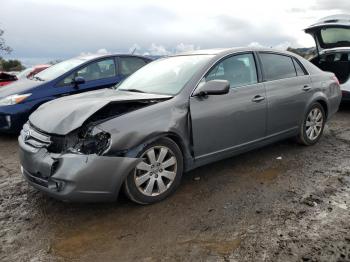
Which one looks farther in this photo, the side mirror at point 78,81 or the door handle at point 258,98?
the side mirror at point 78,81

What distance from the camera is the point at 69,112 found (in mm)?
3678

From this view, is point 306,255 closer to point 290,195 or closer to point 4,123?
point 290,195

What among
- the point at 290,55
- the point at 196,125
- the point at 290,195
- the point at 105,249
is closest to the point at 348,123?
the point at 290,55

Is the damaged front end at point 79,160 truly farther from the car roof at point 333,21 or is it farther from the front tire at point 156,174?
the car roof at point 333,21

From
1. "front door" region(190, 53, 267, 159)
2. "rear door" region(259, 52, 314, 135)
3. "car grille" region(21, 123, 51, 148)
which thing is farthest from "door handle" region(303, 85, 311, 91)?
"car grille" region(21, 123, 51, 148)

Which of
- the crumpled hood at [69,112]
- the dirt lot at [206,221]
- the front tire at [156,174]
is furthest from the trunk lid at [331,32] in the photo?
the front tire at [156,174]

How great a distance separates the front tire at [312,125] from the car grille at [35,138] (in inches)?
141

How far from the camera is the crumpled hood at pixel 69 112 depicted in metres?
3.51

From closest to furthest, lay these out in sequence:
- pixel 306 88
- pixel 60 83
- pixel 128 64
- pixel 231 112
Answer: pixel 231 112
pixel 306 88
pixel 60 83
pixel 128 64

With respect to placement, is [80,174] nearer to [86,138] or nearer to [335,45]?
[86,138]

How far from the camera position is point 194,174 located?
4.66 meters

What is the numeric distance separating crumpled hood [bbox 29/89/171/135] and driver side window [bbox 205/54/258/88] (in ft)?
2.52

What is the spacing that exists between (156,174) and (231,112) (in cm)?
118

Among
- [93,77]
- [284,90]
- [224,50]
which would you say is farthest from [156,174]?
[93,77]
